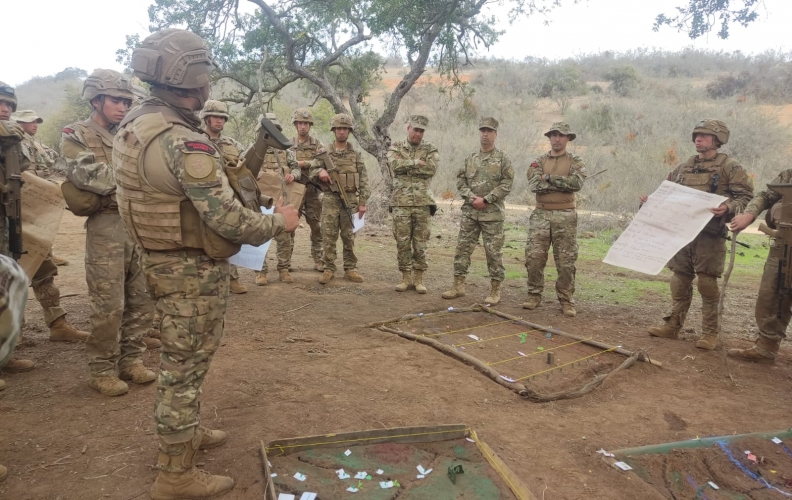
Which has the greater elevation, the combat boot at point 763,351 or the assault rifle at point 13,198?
the assault rifle at point 13,198

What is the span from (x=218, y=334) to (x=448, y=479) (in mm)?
1464

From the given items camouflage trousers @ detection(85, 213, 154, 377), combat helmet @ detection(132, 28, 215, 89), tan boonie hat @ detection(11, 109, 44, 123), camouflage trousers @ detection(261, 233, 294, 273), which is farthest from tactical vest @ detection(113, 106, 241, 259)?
tan boonie hat @ detection(11, 109, 44, 123)

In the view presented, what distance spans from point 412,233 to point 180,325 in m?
4.64

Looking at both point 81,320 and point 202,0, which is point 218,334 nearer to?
point 81,320

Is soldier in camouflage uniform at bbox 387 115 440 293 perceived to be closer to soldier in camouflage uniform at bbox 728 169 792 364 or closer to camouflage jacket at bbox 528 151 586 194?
camouflage jacket at bbox 528 151 586 194

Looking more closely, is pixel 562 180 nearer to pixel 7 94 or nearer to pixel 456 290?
pixel 456 290

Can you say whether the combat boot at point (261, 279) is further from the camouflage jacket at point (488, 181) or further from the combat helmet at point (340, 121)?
the camouflage jacket at point (488, 181)

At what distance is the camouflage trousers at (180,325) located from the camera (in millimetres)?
2438

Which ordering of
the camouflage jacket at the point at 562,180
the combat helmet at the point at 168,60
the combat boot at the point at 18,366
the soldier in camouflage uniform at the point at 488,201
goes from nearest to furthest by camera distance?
the combat helmet at the point at 168,60 < the combat boot at the point at 18,366 < the camouflage jacket at the point at 562,180 < the soldier in camouflage uniform at the point at 488,201

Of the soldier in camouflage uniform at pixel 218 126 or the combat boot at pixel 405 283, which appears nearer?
the soldier in camouflage uniform at pixel 218 126

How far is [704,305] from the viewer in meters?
5.12

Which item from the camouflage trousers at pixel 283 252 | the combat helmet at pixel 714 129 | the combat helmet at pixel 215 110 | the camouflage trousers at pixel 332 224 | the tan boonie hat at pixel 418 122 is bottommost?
the camouflage trousers at pixel 283 252

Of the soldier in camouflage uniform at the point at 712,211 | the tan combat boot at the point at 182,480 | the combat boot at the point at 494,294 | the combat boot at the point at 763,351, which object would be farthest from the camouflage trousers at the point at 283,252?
the combat boot at the point at 763,351

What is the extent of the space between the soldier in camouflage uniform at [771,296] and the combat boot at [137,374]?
490 cm
